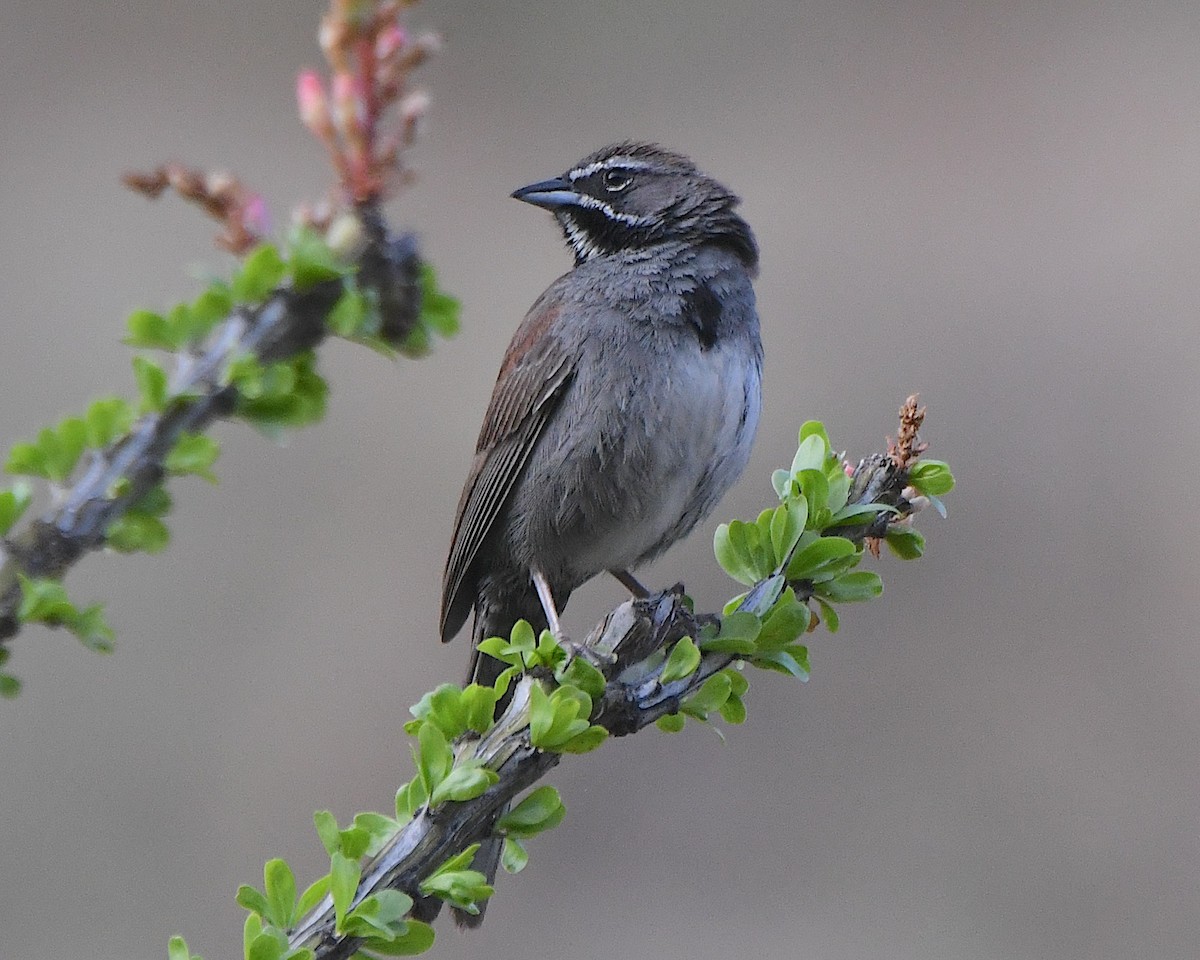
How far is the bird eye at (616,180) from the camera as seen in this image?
13.6ft

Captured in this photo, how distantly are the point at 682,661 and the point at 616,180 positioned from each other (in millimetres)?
2457

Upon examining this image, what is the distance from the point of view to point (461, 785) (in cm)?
173

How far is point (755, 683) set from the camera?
19.4 feet

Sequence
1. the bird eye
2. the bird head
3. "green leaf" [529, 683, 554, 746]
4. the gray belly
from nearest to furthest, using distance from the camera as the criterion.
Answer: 1. "green leaf" [529, 683, 554, 746]
2. the gray belly
3. the bird head
4. the bird eye

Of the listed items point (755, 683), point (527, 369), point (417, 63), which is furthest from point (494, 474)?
point (417, 63)

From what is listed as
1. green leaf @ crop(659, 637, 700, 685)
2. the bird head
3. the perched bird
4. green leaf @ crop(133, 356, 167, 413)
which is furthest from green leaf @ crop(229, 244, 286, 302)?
the bird head

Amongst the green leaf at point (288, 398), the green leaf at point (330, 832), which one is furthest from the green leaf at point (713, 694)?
the green leaf at point (288, 398)

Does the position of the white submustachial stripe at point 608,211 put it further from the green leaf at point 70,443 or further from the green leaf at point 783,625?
the green leaf at point 70,443

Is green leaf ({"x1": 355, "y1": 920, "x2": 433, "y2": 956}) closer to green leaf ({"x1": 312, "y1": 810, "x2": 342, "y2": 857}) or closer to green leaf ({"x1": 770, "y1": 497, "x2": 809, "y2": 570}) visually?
green leaf ({"x1": 312, "y1": 810, "x2": 342, "y2": 857})

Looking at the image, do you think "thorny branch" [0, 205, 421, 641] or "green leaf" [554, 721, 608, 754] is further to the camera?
"green leaf" [554, 721, 608, 754]

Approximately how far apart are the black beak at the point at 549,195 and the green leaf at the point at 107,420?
2906mm

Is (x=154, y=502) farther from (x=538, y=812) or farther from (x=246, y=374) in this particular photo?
(x=538, y=812)

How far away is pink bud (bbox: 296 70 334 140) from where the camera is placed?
1.22 m

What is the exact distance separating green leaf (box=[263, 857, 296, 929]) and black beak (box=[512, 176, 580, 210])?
2882 millimetres
